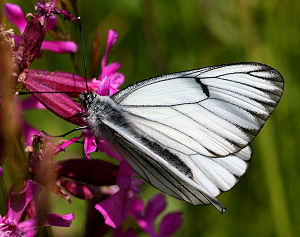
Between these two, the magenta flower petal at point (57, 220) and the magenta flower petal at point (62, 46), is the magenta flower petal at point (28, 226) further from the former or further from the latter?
the magenta flower petal at point (62, 46)

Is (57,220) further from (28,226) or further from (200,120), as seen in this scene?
(200,120)

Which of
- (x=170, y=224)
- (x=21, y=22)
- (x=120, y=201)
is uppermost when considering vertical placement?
(x=21, y=22)

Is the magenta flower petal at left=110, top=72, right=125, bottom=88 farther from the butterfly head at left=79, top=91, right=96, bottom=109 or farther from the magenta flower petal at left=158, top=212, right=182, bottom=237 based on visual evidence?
the magenta flower petal at left=158, top=212, right=182, bottom=237

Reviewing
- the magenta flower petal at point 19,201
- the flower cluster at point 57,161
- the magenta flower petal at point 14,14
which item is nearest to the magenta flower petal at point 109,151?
the flower cluster at point 57,161

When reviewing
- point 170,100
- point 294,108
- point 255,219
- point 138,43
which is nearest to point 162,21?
point 138,43

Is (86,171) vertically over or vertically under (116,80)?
under

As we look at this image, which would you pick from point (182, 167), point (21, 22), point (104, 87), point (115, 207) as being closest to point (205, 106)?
point (182, 167)

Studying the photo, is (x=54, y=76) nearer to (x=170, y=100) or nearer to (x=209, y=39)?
(x=170, y=100)

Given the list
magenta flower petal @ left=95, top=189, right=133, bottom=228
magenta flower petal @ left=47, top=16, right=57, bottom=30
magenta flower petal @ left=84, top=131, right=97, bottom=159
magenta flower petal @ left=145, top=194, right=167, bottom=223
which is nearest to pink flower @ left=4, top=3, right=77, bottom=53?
magenta flower petal @ left=47, top=16, right=57, bottom=30
